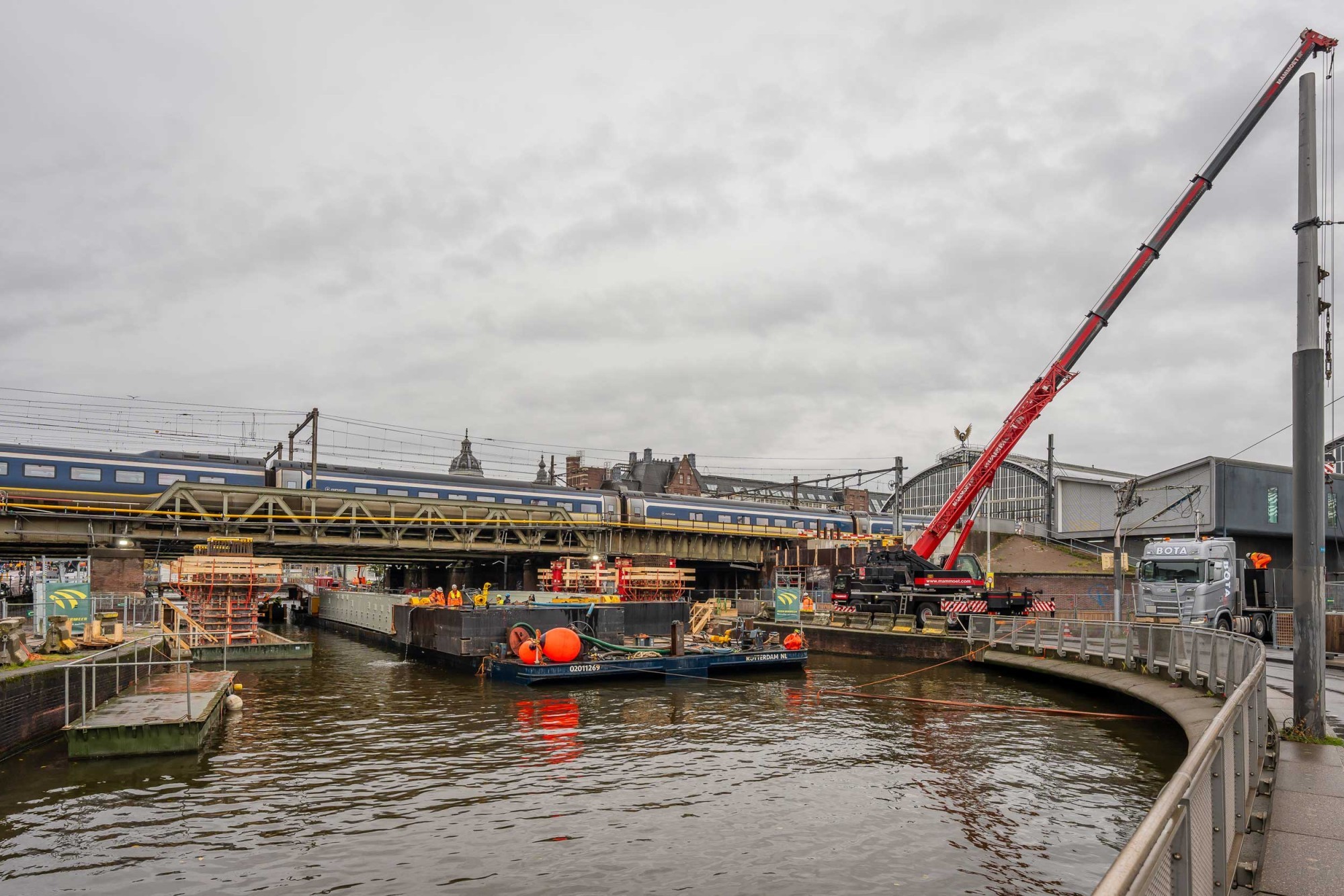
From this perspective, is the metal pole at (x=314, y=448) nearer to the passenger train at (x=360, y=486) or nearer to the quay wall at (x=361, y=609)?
the passenger train at (x=360, y=486)

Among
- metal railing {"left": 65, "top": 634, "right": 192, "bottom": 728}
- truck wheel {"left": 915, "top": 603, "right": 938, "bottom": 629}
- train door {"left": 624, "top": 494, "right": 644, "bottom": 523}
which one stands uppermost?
train door {"left": 624, "top": 494, "right": 644, "bottom": 523}

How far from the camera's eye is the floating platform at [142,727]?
1752cm

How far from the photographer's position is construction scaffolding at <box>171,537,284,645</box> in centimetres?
3741

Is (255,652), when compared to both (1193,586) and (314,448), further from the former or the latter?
(1193,586)

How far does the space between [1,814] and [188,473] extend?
122ft

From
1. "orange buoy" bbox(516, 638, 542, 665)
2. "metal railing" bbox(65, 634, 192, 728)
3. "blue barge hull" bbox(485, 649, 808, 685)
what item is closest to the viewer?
"metal railing" bbox(65, 634, 192, 728)

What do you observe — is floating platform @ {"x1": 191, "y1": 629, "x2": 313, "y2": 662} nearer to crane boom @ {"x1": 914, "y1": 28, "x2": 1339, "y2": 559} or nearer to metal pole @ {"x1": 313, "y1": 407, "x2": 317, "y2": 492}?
metal pole @ {"x1": 313, "y1": 407, "x2": 317, "y2": 492}

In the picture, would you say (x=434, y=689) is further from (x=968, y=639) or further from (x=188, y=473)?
(x=188, y=473)

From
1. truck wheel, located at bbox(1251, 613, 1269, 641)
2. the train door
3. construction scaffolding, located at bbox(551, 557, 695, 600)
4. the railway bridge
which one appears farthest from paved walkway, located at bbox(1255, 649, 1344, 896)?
the train door

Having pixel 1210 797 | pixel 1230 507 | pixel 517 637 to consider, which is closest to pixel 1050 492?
pixel 1230 507

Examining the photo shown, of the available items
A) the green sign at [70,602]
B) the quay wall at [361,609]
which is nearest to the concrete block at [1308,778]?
the green sign at [70,602]

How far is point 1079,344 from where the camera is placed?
35594mm

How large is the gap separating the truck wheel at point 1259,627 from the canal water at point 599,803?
1538cm

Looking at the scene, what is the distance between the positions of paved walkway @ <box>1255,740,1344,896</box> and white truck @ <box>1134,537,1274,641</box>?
22734 millimetres
